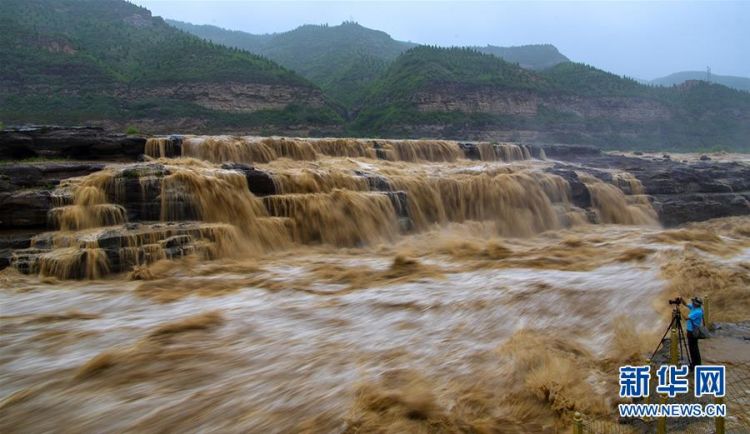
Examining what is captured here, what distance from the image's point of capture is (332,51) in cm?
8319

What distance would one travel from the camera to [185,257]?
33.0 feet

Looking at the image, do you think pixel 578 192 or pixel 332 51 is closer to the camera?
pixel 578 192

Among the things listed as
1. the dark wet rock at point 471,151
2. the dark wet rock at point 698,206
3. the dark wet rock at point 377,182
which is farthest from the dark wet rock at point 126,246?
the dark wet rock at point 698,206

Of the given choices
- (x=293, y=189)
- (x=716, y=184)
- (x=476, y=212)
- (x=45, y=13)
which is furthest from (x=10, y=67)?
(x=716, y=184)

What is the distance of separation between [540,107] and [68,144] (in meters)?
48.1

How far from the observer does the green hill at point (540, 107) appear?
1884 inches

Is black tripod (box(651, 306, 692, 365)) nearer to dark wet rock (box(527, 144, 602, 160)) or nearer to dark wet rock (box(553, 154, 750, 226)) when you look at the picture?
dark wet rock (box(553, 154, 750, 226))

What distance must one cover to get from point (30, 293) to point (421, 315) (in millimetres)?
6551

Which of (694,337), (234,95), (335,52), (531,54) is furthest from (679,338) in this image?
(531,54)

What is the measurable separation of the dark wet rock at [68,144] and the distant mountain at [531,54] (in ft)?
425

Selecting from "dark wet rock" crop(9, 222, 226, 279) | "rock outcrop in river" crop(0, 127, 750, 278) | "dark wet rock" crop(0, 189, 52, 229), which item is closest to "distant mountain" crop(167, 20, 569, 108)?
"rock outcrop in river" crop(0, 127, 750, 278)

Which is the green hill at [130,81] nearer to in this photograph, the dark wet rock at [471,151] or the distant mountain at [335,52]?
the distant mountain at [335,52]

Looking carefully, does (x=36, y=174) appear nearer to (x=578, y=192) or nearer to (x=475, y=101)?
(x=578, y=192)

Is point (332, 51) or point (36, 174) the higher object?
point (332, 51)
